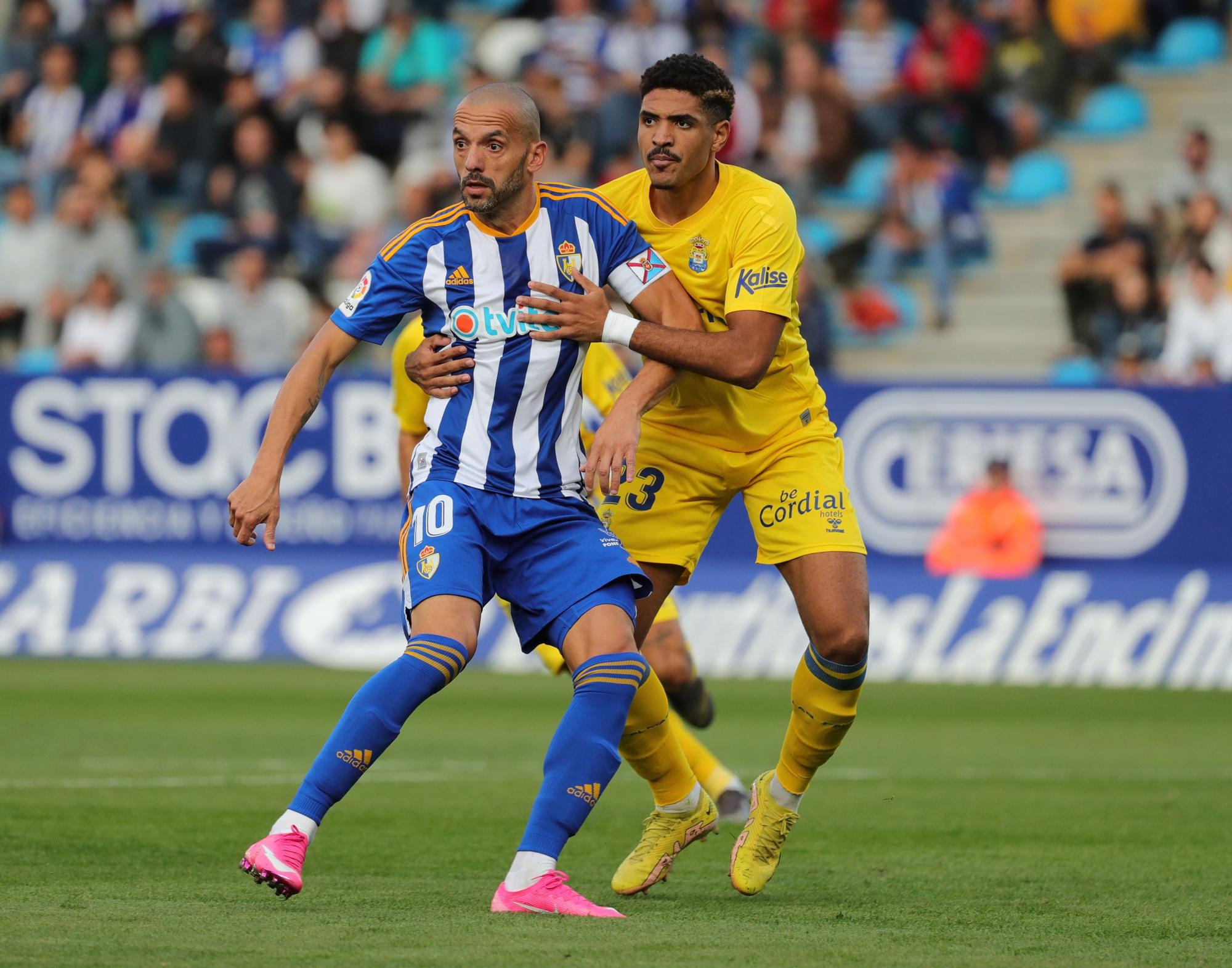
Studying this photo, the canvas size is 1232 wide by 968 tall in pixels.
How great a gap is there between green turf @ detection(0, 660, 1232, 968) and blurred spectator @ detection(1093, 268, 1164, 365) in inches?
148

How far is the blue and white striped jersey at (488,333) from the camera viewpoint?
587 centimetres

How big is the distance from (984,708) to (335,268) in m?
7.93

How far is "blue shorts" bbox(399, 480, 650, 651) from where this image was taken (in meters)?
5.75

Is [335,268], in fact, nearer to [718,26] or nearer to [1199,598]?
[718,26]

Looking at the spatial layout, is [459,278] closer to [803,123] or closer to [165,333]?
[165,333]

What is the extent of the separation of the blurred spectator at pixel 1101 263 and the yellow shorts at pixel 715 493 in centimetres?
1030

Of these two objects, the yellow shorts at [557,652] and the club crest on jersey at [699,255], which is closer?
the club crest on jersey at [699,255]

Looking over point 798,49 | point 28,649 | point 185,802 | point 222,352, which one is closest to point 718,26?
point 798,49

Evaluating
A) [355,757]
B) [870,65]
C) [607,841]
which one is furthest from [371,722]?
[870,65]

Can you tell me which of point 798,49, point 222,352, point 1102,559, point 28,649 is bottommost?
point 28,649

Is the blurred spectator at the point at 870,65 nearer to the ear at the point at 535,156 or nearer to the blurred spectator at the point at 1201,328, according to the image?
→ the blurred spectator at the point at 1201,328

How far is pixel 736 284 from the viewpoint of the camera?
624cm

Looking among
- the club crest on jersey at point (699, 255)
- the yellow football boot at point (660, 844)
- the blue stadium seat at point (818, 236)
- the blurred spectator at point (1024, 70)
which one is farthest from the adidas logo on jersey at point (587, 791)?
the blurred spectator at point (1024, 70)

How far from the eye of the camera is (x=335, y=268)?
18078 millimetres
